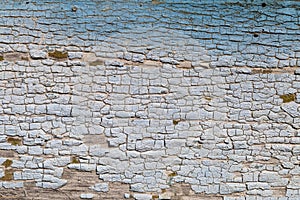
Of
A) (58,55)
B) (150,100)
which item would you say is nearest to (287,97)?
(150,100)

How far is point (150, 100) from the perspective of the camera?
12.8ft

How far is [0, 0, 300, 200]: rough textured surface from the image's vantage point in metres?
Result: 3.84

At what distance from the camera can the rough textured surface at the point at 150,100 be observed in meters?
3.84

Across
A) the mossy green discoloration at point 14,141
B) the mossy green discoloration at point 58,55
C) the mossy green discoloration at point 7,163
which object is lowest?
the mossy green discoloration at point 7,163

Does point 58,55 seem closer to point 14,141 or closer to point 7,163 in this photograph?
point 14,141

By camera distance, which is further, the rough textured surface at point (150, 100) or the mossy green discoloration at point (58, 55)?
the mossy green discoloration at point (58, 55)

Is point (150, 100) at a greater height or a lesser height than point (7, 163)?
greater

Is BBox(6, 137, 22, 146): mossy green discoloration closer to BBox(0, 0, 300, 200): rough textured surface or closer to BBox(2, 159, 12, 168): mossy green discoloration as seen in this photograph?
BBox(0, 0, 300, 200): rough textured surface

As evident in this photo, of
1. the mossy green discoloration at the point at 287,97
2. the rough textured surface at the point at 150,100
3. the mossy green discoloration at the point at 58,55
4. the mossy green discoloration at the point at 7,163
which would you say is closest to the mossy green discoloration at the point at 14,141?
the rough textured surface at the point at 150,100

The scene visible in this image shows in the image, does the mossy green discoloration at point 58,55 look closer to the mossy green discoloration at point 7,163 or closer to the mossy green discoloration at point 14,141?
the mossy green discoloration at point 14,141

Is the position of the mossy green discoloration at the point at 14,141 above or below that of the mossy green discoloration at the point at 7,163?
above

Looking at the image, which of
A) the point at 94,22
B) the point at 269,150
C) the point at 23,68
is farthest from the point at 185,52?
the point at 23,68

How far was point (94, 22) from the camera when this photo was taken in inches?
156

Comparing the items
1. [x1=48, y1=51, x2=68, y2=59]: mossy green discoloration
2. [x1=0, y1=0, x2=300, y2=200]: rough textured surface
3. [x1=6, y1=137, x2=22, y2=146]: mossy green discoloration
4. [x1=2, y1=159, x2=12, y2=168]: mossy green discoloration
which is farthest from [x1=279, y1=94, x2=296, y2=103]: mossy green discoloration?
[x1=2, y1=159, x2=12, y2=168]: mossy green discoloration
